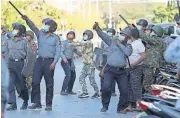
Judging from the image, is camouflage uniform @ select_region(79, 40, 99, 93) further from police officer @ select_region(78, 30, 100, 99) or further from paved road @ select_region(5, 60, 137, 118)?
paved road @ select_region(5, 60, 137, 118)

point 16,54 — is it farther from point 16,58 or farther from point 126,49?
point 126,49

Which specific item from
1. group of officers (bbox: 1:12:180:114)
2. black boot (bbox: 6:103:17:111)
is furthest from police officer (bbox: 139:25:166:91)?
black boot (bbox: 6:103:17:111)

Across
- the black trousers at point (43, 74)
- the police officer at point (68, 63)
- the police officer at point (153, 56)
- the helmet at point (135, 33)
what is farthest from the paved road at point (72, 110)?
the helmet at point (135, 33)

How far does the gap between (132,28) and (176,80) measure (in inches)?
92.7

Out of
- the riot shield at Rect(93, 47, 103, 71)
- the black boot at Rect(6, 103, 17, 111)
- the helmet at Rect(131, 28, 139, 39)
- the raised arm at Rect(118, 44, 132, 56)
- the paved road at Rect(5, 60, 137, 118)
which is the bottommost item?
the paved road at Rect(5, 60, 137, 118)

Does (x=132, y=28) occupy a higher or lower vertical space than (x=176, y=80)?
higher

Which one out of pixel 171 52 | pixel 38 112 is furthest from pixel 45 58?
pixel 171 52

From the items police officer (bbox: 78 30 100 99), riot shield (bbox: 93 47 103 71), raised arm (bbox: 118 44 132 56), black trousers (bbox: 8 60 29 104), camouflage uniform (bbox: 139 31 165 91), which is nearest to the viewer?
raised arm (bbox: 118 44 132 56)

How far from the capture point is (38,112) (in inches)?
490

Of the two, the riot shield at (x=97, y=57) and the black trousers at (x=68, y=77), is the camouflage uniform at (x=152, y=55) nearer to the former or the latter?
the riot shield at (x=97, y=57)

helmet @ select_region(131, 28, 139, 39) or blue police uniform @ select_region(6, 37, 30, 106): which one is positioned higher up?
helmet @ select_region(131, 28, 139, 39)

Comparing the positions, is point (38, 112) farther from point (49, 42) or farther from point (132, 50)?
point (132, 50)

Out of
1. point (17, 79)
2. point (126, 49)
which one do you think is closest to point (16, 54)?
point (17, 79)

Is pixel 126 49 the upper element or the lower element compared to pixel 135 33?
lower
